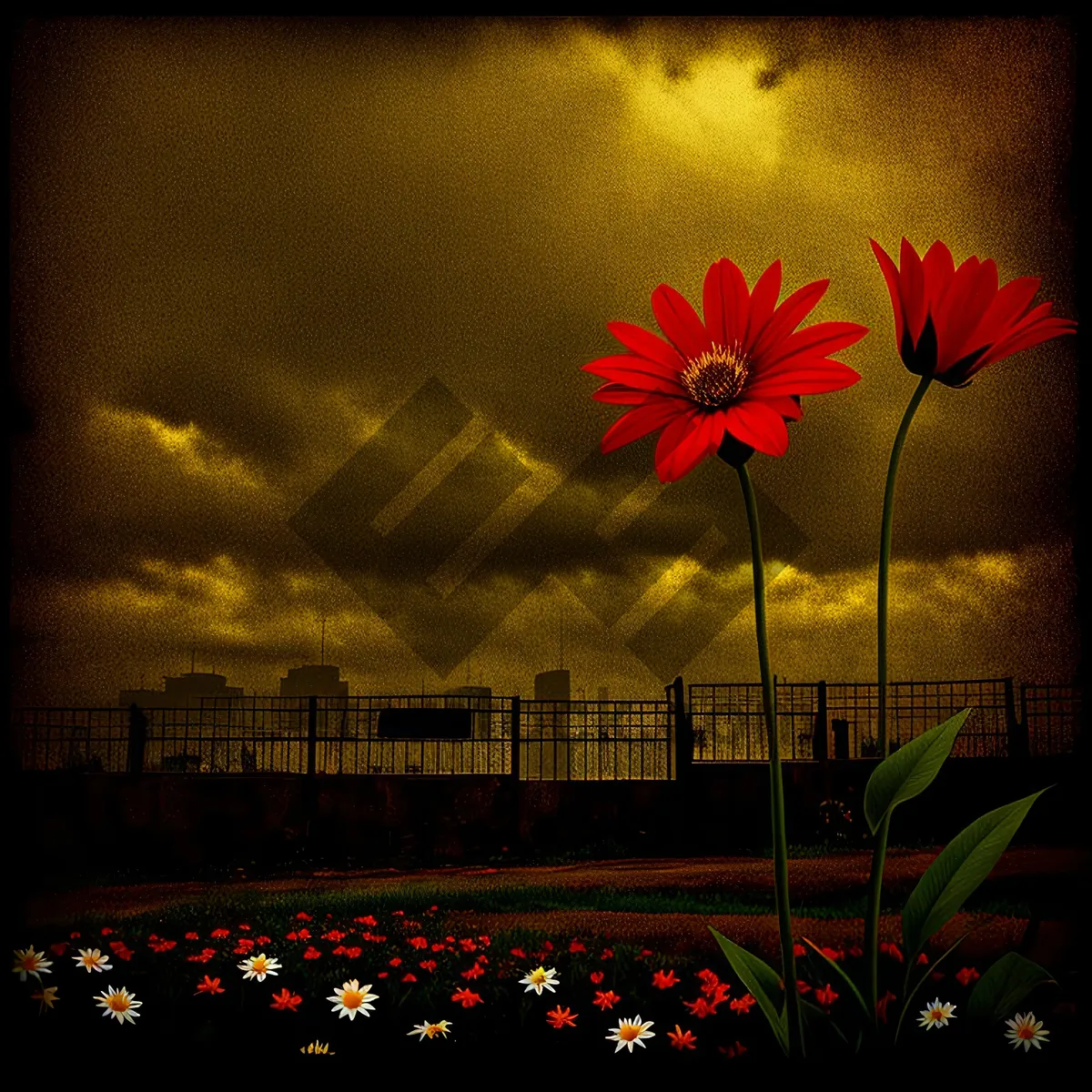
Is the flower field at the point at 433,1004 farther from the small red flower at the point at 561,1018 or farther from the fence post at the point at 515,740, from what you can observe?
the fence post at the point at 515,740

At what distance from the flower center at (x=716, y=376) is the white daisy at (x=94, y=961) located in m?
1.46

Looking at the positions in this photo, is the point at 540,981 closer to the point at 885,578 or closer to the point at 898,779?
the point at 898,779

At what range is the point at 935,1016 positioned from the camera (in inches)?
69.7

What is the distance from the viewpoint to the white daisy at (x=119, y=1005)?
1.87 m

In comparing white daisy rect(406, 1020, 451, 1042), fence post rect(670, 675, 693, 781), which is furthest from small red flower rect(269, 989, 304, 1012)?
fence post rect(670, 675, 693, 781)

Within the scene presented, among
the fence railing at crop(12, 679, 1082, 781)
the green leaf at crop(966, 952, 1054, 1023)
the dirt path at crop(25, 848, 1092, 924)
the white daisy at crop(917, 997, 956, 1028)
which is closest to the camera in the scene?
the green leaf at crop(966, 952, 1054, 1023)

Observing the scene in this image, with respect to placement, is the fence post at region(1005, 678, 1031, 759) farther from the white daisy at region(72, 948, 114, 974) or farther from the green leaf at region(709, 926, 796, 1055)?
the white daisy at region(72, 948, 114, 974)

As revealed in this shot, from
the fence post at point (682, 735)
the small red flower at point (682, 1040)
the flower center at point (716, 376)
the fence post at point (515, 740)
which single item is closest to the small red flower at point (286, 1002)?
the small red flower at point (682, 1040)

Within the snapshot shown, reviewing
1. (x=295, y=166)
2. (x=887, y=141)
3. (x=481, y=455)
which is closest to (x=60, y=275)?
(x=295, y=166)

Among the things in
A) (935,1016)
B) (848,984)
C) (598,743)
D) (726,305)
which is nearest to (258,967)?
(848,984)

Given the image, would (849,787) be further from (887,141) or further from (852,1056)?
(887,141)

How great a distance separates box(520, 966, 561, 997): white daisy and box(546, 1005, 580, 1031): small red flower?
43 mm

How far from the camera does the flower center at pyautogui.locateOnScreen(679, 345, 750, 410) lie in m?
1.38

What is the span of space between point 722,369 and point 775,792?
555mm
